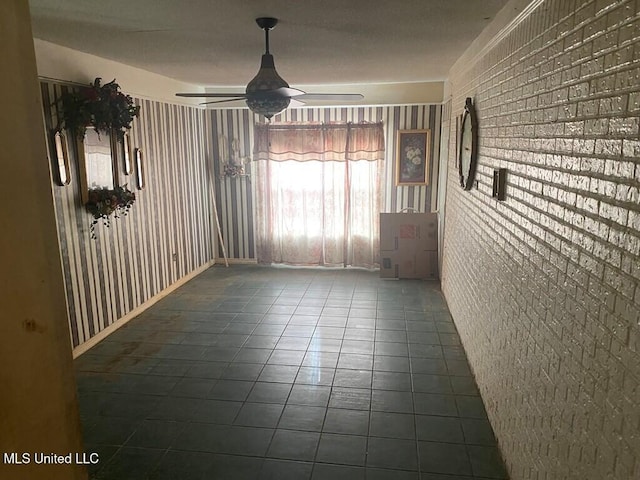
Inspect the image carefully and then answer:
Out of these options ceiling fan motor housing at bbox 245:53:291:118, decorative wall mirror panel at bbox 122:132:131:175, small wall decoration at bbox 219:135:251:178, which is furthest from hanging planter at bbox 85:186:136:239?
small wall decoration at bbox 219:135:251:178

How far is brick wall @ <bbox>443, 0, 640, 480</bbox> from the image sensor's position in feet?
4.16

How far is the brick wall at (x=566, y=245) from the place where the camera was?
4.16ft

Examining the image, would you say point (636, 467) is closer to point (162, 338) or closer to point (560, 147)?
point (560, 147)

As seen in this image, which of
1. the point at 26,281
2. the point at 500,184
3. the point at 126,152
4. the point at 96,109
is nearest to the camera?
the point at 26,281

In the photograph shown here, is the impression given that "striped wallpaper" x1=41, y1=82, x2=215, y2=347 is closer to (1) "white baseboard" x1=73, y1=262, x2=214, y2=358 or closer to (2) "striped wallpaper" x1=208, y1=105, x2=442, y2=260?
(1) "white baseboard" x1=73, y1=262, x2=214, y2=358

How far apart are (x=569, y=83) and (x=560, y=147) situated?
0.76 feet

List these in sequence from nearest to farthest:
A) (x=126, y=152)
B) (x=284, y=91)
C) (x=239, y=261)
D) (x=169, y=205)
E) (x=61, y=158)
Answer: (x=284, y=91) < (x=61, y=158) < (x=126, y=152) < (x=169, y=205) < (x=239, y=261)

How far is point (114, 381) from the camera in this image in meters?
3.40

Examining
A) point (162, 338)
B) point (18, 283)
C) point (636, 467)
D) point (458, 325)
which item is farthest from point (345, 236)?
point (18, 283)

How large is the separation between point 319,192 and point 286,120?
1059 millimetres

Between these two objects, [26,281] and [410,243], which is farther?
[410,243]

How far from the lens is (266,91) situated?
3094 mm

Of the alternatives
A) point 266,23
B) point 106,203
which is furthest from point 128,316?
point 266,23

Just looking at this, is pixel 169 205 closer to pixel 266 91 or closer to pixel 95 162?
pixel 95 162
